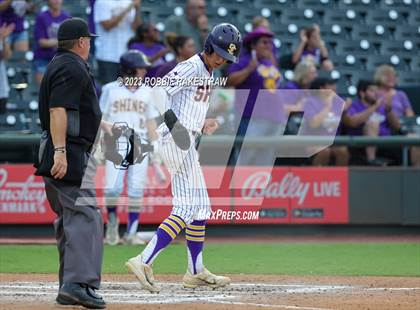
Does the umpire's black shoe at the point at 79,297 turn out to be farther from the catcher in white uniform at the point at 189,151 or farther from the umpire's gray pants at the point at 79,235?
the catcher in white uniform at the point at 189,151

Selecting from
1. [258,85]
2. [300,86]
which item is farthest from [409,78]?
[258,85]

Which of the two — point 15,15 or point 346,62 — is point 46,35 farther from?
point 346,62

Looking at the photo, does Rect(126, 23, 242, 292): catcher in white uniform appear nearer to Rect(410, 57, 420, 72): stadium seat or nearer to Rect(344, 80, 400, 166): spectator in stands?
Rect(344, 80, 400, 166): spectator in stands

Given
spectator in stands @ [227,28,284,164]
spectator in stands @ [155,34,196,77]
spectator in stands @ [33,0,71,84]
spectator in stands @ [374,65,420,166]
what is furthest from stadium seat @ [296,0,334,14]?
spectator in stands @ [155,34,196,77]

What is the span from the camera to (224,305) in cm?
693

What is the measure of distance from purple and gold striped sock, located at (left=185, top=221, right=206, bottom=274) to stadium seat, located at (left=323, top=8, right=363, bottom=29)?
409 inches

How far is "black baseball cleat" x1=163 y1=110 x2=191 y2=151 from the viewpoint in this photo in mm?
7688

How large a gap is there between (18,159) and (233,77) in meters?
3.27

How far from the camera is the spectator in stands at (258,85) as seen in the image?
43.4 ft

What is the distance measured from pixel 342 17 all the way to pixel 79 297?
1237cm

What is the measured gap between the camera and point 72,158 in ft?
22.3

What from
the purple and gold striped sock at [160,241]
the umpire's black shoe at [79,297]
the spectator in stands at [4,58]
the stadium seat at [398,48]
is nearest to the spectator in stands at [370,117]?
the stadium seat at [398,48]

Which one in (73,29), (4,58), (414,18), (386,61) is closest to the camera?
(73,29)

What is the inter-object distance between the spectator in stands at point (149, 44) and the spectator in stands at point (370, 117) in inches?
115
